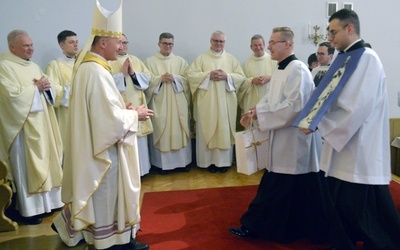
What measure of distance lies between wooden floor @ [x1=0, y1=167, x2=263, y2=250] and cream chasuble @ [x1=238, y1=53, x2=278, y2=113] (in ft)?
3.80

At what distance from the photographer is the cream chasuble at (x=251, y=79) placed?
5.64 meters

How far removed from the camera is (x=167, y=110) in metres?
5.46

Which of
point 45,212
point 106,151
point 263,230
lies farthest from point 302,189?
point 45,212

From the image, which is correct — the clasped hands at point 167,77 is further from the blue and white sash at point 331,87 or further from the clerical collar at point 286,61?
Answer: the blue and white sash at point 331,87

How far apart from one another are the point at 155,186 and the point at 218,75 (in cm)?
194

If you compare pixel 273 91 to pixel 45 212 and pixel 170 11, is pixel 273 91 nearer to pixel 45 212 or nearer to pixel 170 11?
pixel 45 212

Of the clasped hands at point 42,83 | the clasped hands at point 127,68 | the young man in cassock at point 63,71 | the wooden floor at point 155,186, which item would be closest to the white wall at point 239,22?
the clasped hands at point 127,68

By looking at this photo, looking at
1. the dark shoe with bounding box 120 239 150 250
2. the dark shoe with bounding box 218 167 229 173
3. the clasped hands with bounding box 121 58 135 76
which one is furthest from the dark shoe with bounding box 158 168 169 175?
the dark shoe with bounding box 120 239 150 250

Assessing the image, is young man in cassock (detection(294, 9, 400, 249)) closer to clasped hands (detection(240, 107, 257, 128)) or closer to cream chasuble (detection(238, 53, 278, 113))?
clasped hands (detection(240, 107, 257, 128))

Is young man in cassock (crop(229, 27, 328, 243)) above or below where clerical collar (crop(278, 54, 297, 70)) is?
below

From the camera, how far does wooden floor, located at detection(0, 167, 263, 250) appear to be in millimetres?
3201

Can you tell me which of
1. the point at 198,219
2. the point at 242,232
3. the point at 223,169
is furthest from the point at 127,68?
the point at 242,232

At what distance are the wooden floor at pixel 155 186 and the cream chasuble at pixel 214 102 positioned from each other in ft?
1.71

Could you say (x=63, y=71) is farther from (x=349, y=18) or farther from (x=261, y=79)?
(x=349, y=18)
